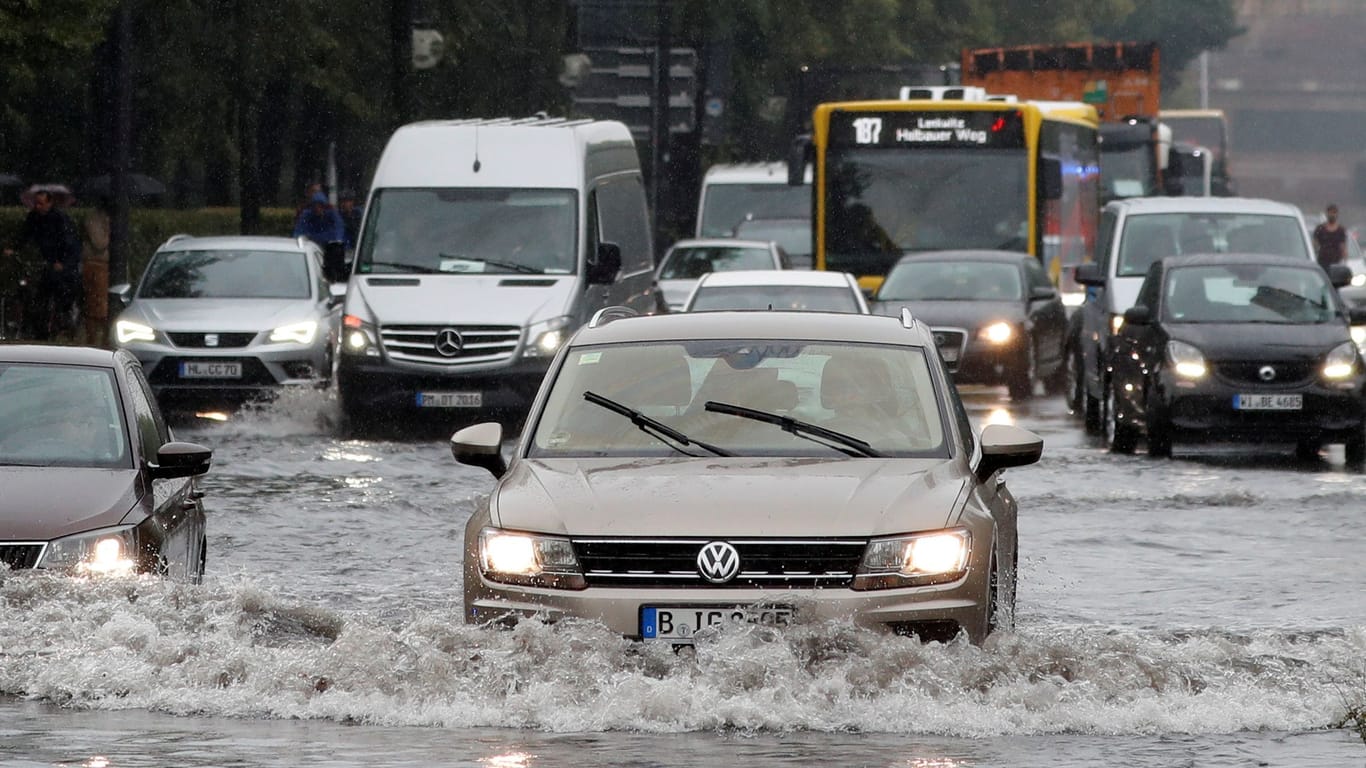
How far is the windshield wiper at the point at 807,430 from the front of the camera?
30.6 ft

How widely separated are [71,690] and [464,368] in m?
13.9

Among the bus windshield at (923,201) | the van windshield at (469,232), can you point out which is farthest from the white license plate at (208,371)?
the bus windshield at (923,201)

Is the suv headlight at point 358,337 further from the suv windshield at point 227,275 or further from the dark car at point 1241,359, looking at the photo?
the dark car at point 1241,359

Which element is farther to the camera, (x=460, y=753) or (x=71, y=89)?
(x=71, y=89)

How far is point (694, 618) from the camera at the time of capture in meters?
8.38

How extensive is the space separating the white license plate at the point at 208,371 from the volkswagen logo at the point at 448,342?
2.13 meters

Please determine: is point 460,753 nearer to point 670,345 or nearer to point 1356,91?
point 670,345

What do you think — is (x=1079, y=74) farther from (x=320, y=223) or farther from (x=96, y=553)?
(x=96, y=553)

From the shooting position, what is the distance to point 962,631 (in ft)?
28.1

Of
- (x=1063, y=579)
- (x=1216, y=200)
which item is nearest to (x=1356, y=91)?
(x=1216, y=200)

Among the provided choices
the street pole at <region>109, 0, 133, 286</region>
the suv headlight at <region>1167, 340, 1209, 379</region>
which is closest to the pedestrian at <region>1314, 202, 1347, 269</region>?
the street pole at <region>109, 0, 133, 286</region>

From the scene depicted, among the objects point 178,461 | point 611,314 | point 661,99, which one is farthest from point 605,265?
point 661,99

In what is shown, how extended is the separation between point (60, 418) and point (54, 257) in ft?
65.3

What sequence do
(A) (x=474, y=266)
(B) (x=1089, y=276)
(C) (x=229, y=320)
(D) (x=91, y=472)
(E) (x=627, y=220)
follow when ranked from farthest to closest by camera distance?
(E) (x=627, y=220), (C) (x=229, y=320), (B) (x=1089, y=276), (A) (x=474, y=266), (D) (x=91, y=472)
